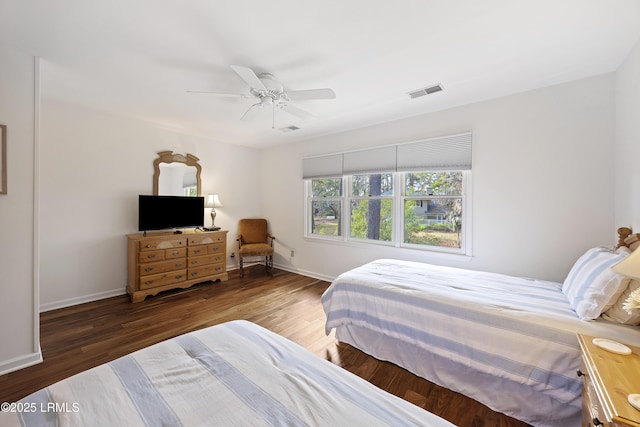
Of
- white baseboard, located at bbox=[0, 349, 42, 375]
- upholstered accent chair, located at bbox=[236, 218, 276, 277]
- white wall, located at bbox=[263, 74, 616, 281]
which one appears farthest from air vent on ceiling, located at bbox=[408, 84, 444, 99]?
white baseboard, located at bbox=[0, 349, 42, 375]

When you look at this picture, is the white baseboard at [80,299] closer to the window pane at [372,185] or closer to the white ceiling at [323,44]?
the white ceiling at [323,44]

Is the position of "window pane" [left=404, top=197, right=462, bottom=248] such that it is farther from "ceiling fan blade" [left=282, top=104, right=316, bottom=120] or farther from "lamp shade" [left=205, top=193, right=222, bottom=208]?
"lamp shade" [left=205, top=193, right=222, bottom=208]

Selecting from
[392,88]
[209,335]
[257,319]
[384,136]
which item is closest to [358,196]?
[384,136]

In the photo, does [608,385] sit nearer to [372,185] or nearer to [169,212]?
[372,185]

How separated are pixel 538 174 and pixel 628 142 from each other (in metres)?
0.65

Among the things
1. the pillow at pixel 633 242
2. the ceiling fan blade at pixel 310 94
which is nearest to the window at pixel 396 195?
the pillow at pixel 633 242

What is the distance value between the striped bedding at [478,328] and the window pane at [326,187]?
2118 mm

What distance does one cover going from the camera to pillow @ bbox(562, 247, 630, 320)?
1.42 m

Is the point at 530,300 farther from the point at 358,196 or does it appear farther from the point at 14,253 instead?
the point at 14,253

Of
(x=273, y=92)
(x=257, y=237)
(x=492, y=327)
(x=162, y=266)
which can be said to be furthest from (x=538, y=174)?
(x=162, y=266)

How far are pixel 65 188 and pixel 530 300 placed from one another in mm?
5064

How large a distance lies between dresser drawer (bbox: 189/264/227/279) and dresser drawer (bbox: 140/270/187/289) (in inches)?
4.8

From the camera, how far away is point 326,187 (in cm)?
455

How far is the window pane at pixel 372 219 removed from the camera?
3.81 meters
